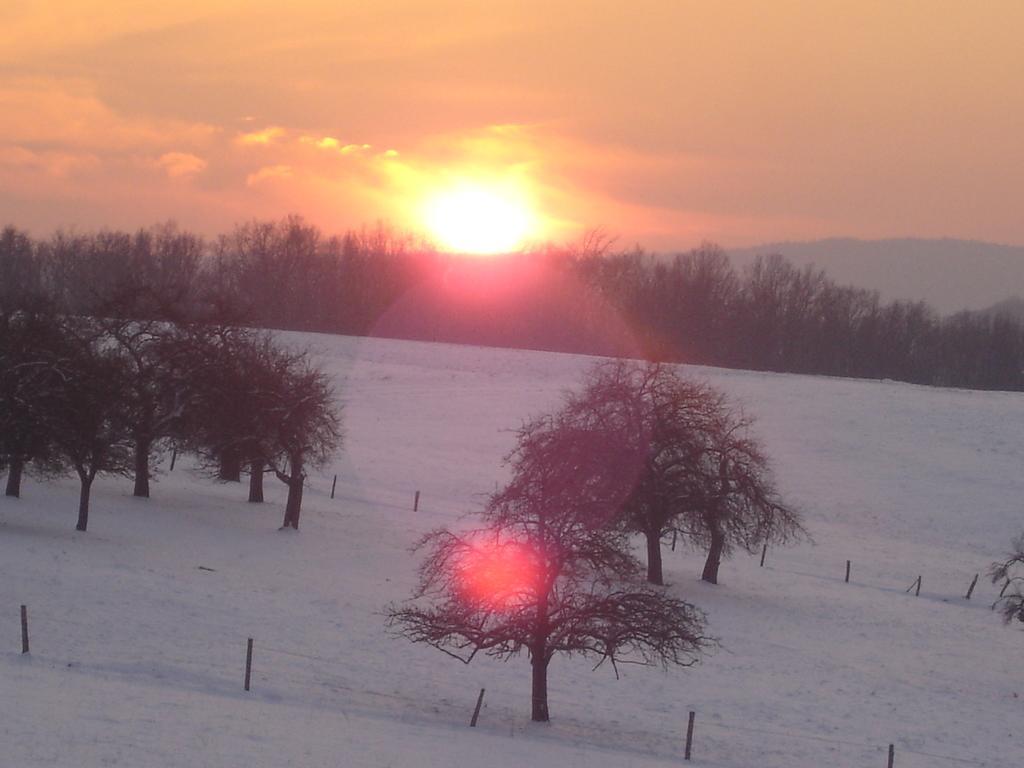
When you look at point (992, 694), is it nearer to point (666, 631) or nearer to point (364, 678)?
point (666, 631)

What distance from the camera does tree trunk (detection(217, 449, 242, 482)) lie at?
37219mm

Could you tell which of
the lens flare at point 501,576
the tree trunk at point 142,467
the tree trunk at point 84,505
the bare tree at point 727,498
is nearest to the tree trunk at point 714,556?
the bare tree at point 727,498

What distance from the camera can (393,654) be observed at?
78.0 ft

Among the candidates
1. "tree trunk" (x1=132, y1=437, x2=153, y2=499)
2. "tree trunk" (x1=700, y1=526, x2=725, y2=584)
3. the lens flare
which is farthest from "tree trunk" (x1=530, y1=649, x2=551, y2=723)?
"tree trunk" (x1=132, y1=437, x2=153, y2=499)

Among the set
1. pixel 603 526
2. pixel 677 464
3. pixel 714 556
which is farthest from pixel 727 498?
pixel 603 526

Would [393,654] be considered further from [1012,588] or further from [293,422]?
[1012,588]

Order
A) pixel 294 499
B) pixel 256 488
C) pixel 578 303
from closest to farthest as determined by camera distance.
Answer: pixel 294 499 < pixel 256 488 < pixel 578 303

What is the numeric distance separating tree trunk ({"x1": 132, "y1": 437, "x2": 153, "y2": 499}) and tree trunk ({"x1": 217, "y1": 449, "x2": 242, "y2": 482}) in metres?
2.63

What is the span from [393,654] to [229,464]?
16.6 meters

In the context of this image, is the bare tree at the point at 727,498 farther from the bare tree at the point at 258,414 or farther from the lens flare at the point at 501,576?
the lens flare at the point at 501,576

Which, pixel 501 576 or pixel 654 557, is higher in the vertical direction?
pixel 501 576

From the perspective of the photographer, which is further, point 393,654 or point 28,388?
point 28,388

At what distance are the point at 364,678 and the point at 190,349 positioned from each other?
19028mm

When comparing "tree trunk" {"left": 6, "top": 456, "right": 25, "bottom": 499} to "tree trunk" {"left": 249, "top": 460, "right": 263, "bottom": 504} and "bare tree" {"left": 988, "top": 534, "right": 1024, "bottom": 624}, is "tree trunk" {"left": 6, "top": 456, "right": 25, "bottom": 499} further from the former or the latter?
"bare tree" {"left": 988, "top": 534, "right": 1024, "bottom": 624}
